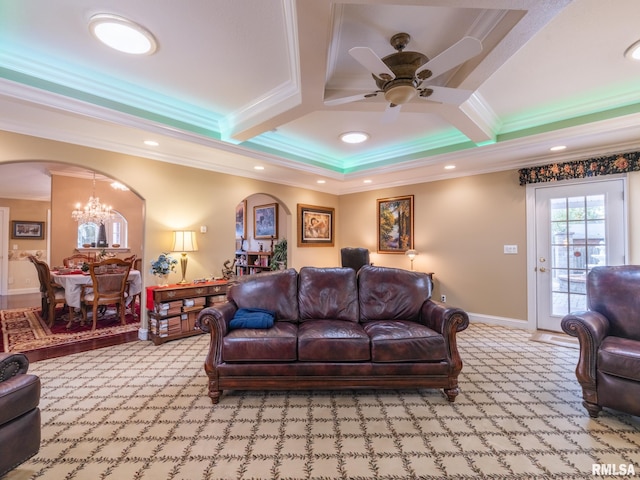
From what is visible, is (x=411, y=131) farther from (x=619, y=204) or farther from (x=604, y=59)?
(x=619, y=204)

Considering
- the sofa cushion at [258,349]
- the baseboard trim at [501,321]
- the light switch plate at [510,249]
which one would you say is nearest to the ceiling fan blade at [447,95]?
the sofa cushion at [258,349]

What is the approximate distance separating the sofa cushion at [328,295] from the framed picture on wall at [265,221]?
3.77m

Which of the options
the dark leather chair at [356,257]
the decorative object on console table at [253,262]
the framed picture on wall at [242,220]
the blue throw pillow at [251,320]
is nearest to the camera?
the blue throw pillow at [251,320]

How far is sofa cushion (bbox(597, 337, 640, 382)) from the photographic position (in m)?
1.95

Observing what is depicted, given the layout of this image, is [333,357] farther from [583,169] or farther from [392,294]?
[583,169]

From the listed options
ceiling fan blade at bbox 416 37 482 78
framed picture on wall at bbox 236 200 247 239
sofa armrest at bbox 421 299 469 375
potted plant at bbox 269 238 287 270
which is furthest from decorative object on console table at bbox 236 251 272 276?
ceiling fan blade at bbox 416 37 482 78

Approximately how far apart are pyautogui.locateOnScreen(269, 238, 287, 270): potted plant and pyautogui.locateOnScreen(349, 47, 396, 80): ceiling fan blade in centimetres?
457

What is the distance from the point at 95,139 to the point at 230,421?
342cm

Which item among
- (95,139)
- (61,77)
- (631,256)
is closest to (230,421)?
(61,77)

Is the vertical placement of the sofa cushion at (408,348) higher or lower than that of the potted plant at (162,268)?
lower

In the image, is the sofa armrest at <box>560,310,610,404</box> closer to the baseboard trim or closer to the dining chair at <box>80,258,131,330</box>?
the baseboard trim

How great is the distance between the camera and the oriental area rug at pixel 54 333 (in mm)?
3588

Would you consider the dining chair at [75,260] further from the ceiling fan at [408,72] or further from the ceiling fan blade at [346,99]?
the ceiling fan at [408,72]

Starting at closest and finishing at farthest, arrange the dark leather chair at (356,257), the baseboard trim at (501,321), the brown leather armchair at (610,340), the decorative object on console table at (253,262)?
the brown leather armchair at (610,340) → the baseboard trim at (501,321) → the dark leather chair at (356,257) → the decorative object on console table at (253,262)
